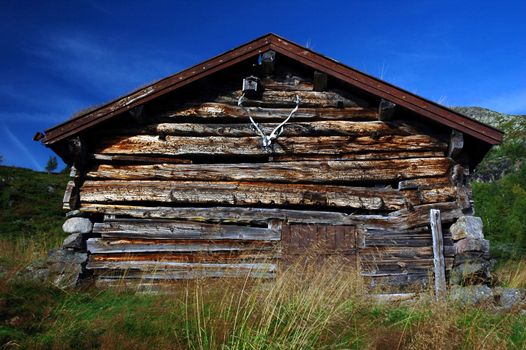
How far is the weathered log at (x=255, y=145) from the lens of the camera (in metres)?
8.36

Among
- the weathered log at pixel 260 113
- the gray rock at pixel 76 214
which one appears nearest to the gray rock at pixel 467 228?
the weathered log at pixel 260 113

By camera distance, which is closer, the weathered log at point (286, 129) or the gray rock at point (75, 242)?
the gray rock at point (75, 242)

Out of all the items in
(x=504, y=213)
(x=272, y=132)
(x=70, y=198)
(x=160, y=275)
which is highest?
(x=272, y=132)

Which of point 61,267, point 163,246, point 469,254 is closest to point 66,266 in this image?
point 61,267

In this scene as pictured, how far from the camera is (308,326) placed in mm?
4023

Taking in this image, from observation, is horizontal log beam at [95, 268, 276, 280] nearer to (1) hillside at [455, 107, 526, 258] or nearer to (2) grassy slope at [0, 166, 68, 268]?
(2) grassy slope at [0, 166, 68, 268]

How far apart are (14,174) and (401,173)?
1137 inches

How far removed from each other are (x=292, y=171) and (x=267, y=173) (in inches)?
17.8

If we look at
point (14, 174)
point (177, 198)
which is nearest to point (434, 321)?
point (177, 198)

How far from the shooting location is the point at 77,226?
26.0ft

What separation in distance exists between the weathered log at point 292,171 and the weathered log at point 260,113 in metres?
0.90

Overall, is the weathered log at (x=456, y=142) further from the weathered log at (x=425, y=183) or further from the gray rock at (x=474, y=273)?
the gray rock at (x=474, y=273)

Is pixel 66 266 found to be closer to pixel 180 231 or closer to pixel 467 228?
pixel 180 231

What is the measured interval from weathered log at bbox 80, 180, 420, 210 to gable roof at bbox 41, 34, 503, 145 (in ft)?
3.90
